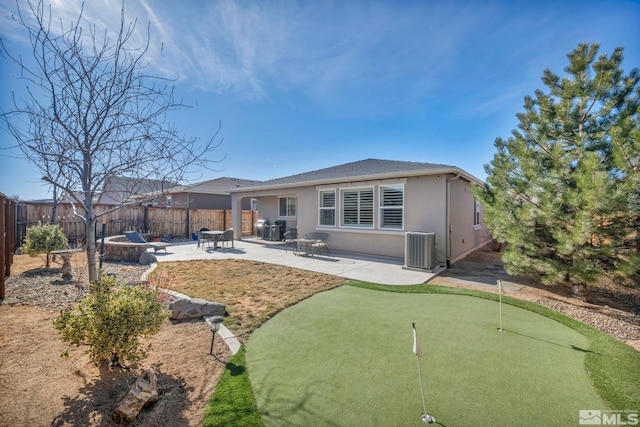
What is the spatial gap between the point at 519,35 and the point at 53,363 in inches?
432

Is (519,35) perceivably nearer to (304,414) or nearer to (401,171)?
(401,171)

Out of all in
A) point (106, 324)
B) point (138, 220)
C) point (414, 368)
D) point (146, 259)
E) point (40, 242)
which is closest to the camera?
point (106, 324)

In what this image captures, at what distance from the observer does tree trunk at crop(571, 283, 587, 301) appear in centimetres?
570

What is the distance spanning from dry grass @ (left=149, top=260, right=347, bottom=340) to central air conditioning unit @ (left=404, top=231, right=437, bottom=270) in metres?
2.52

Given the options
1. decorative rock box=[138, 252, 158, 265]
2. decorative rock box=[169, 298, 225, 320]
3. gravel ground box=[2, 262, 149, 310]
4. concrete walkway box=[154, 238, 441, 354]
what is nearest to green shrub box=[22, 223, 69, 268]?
gravel ground box=[2, 262, 149, 310]

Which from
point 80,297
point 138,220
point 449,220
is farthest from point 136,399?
point 138,220

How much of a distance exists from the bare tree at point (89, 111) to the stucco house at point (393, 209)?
6982mm

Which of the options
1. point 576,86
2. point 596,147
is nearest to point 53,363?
point 596,147

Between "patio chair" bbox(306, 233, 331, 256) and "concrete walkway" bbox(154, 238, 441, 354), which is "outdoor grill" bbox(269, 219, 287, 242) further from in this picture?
"patio chair" bbox(306, 233, 331, 256)

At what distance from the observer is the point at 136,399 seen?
220cm

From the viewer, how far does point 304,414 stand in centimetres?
221

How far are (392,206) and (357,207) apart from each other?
1.49 meters

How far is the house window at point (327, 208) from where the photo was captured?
11.1 metres

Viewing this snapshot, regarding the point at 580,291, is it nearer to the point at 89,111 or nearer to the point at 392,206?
the point at 392,206
